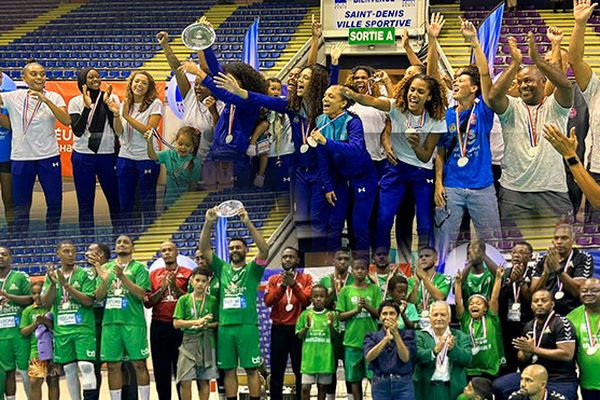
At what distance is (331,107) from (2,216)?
2697mm

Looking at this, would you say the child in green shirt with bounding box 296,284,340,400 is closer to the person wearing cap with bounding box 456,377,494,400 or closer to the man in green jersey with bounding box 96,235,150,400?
the person wearing cap with bounding box 456,377,494,400

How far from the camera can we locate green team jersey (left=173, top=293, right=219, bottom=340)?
969 centimetres

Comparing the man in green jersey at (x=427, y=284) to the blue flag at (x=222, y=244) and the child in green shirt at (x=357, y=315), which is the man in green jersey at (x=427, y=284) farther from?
the blue flag at (x=222, y=244)

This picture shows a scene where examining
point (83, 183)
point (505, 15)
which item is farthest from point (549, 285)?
point (505, 15)

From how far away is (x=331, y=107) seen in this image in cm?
944

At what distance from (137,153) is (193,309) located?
4.14ft

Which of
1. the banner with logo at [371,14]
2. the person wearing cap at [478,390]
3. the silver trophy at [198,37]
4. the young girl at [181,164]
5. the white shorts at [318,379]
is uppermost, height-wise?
the banner with logo at [371,14]

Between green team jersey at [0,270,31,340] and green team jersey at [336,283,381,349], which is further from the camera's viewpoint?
green team jersey at [0,270,31,340]

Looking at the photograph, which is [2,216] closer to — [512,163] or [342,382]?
[342,382]

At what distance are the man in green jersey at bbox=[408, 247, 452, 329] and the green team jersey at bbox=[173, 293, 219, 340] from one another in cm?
148

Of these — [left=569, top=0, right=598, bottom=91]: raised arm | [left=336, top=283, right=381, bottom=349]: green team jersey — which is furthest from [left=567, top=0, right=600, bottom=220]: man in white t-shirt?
[left=336, top=283, right=381, bottom=349]: green team jersey

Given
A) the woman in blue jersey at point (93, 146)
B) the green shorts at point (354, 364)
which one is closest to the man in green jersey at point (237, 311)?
the green shorts at point (354, 364)

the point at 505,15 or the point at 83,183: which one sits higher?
the point at 505,15

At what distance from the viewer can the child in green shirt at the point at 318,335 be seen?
968cm
